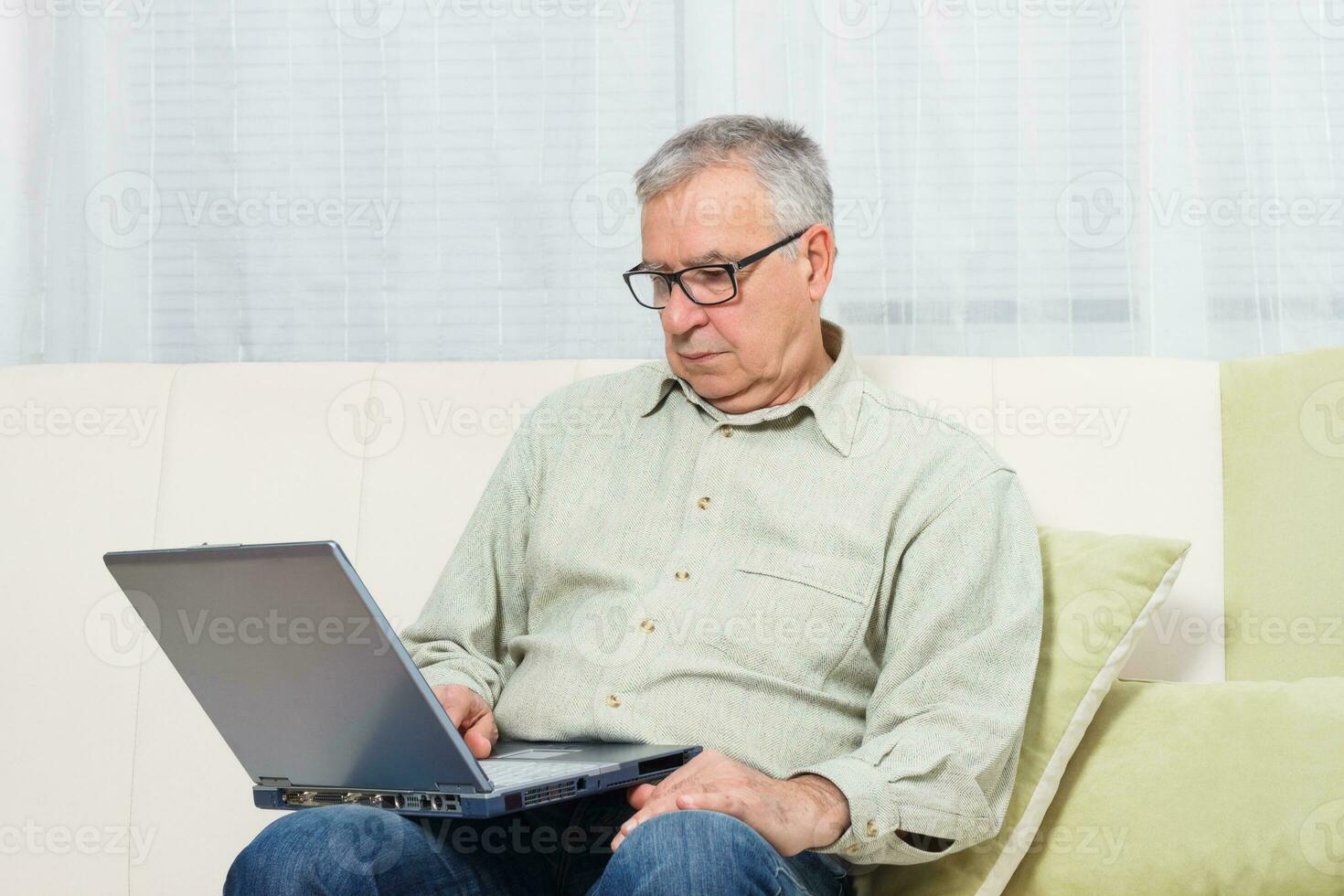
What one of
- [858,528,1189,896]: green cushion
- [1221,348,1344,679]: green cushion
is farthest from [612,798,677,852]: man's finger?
[1221,348,1344,679]: green cushion

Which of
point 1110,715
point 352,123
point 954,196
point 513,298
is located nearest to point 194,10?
point 352,123

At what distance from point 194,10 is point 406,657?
1626mm

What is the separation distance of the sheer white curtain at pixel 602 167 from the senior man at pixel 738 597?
0.55m

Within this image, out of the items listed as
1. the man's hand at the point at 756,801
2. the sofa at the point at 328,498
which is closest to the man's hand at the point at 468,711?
the man's hand at the point at 756,801

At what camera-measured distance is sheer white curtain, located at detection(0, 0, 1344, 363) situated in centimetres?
204

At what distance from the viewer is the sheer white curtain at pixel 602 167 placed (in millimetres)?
2045

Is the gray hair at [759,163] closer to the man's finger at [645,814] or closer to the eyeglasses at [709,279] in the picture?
the eyeglasses at [709,279]

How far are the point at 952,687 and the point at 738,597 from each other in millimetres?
259

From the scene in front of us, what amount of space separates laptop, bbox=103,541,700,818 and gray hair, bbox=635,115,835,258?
66cm

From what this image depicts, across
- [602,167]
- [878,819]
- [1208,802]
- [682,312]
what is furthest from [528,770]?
[602,167]

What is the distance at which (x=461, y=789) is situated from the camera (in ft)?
3.50

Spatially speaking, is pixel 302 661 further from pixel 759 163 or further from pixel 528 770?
pixel 759 163

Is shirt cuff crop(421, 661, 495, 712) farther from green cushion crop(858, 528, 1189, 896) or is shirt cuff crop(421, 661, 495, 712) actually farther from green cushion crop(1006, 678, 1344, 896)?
green cushion crop(1006, 678, 1344, 896)

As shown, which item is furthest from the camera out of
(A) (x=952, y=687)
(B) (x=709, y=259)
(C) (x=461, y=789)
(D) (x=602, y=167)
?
(D) (x=602, y=167)
